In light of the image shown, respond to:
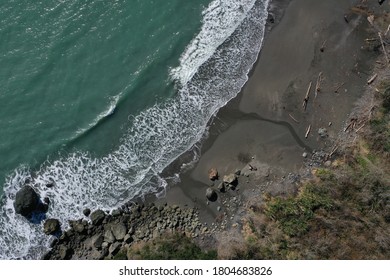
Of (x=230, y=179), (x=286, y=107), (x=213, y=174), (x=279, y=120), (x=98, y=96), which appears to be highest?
(x=98, y=96)

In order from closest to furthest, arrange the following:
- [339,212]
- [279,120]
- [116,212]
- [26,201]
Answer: [339,212] < [26,201] < [116,212] < [279,120]

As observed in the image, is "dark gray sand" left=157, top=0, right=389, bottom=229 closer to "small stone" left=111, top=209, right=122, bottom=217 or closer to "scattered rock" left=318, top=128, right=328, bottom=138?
"scattered rock" left=318, top=128, right=328, bottom=138

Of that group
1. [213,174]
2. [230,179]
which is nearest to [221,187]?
[230,179]

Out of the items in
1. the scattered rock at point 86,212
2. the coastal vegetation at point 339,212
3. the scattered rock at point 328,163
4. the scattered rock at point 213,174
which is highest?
the scattered rock at point 213,174

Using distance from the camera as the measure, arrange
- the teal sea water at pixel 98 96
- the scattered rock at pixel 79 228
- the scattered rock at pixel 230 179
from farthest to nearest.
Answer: the teal sea water at pixel 98 96 < the scattered rock at pixel 79 228 < the scattered rock at pixel 230 179

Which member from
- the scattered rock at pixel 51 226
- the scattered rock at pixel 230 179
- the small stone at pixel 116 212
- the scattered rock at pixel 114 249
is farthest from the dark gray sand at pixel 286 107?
the scattered rock at pixel 51 226

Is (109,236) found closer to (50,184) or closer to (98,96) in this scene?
(50,184)

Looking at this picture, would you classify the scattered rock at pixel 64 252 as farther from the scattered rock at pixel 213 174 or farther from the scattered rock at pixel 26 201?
the scattered rock at pixel 213 174

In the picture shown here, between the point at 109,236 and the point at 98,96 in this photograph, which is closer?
the point at 109,236
